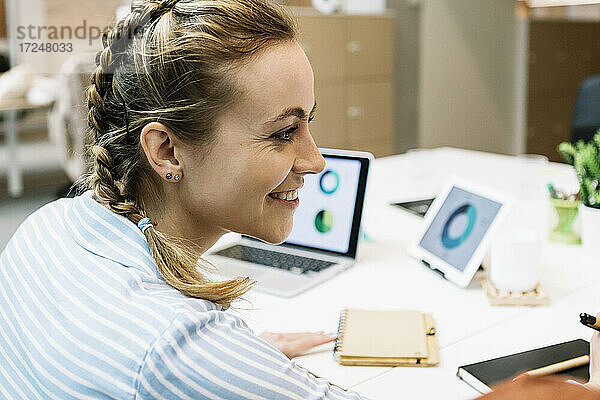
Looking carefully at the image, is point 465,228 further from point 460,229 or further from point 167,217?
point 167,217

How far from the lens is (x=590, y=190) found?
154 cm

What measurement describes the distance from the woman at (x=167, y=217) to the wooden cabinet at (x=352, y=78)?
3.36 meters

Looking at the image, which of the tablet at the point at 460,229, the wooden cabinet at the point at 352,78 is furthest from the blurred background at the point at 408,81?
the tablet at the point at 460,229

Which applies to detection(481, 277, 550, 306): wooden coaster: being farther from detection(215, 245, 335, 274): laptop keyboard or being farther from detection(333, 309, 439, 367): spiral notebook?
detection(215, 245, 335, 274): laptop keyboard

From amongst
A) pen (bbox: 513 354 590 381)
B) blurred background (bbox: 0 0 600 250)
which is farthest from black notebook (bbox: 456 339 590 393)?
blurred background (bbox: 0 0 600 250)

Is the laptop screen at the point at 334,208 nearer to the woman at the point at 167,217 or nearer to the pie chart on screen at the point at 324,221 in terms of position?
the pie chart on screen at the point at 324,221

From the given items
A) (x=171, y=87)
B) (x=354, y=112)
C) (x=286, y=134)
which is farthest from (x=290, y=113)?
(x=354, y=112)

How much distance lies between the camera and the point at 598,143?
1.56 m

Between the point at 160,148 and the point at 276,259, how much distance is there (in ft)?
Answer: 2.36

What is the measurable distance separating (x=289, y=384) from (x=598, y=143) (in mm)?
1117

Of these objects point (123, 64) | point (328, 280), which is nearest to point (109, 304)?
point (123, 64)

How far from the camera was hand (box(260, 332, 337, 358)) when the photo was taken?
1136 mm

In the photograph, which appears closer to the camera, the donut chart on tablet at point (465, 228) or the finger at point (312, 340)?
the finger at point (312, 340)

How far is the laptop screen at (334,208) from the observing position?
5.17 feet
